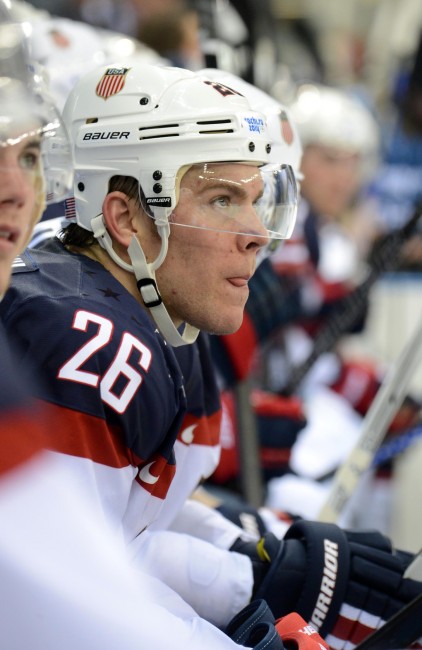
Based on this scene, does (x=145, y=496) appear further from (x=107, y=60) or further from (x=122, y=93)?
(x=107, y=60)

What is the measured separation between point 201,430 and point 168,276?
346 millimetres

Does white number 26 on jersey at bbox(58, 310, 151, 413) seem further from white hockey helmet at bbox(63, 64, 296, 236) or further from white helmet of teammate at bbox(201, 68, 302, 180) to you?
white helmet of teammate at bbox(201, 68, 302, 180)

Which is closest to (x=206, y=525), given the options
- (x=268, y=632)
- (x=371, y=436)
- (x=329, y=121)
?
(x=371, y=436)

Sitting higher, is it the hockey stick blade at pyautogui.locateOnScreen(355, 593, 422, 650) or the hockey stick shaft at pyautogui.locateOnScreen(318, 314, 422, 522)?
the hockey stick blade at pyautogui.locateOnScreen(355, 593, 422, 650)

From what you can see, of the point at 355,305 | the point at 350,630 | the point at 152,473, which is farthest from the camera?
the point at 355,305

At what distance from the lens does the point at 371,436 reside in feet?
6.58

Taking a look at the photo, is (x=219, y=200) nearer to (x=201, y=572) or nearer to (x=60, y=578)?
(x=201, y=572)

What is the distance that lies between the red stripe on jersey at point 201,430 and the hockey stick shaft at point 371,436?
34 cm

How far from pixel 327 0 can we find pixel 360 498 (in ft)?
21.2

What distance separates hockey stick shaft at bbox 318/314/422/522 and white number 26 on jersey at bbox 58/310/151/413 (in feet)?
2.59

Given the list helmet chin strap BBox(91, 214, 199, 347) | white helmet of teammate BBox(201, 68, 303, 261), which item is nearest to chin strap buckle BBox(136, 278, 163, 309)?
helmet chin strap BBox(91, 214, 199, 347)

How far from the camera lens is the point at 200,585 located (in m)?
1.54

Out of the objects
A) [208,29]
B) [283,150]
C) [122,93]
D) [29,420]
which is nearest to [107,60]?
[208,29]

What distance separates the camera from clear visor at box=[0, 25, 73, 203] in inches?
43.6
